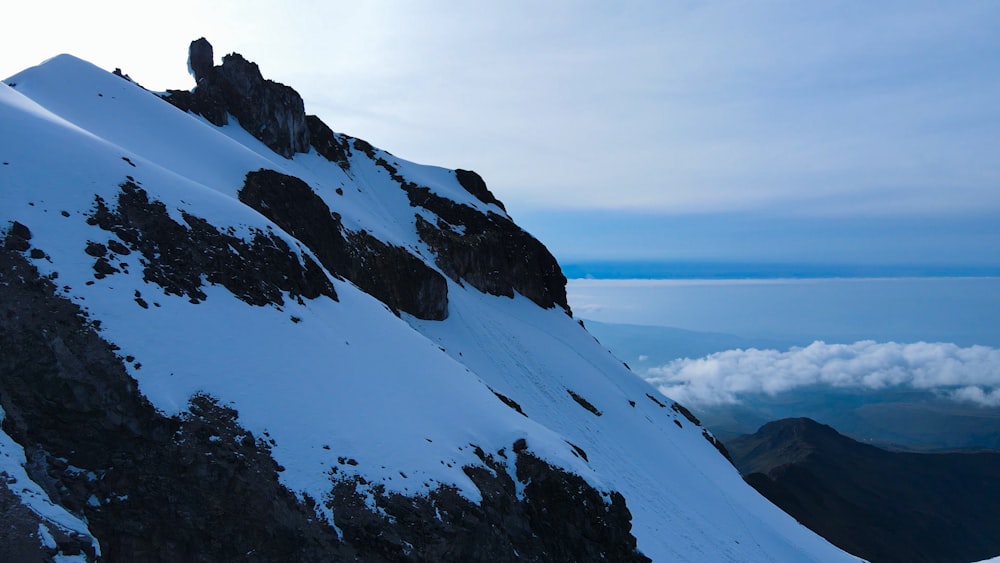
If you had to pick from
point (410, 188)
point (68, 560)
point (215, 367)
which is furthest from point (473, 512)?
point (410, 188)

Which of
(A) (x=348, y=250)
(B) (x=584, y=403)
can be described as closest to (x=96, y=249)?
(A) (x=348, y=250)

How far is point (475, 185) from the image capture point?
69312 millimetres

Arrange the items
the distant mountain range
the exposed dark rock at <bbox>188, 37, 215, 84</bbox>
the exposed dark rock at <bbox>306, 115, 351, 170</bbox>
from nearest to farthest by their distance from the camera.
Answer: the exposed dark rock at <bbox>188, 37, 215, 84</bbox>
the exposed dark rock at <bbox>306, 115, 351, 170</bbox>
the distant mountain range

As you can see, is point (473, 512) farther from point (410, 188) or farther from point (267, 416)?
point (410, 188)

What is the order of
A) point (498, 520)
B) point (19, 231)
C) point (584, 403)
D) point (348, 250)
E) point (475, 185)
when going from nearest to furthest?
point (19, 231)
point (498, 520)
point (348, 250)
point (584, 403)
point (475, 185)

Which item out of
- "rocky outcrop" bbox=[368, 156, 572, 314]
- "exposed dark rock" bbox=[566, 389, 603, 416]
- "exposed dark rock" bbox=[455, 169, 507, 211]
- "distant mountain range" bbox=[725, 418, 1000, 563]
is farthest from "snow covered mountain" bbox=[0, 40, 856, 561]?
"distant mountain range" bbox=[725, 418, 1000, 563]

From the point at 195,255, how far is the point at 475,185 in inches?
2099

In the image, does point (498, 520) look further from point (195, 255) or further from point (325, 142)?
point (325, 142)

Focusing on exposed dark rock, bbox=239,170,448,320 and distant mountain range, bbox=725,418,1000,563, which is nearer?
exposed dark rock, bbox=239,170,448,320

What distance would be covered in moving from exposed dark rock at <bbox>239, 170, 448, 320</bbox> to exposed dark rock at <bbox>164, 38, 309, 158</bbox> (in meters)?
17.3

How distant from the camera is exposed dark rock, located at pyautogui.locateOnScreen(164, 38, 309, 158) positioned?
151 feet

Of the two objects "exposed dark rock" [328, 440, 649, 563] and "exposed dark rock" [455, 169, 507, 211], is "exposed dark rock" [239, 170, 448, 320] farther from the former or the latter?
"exposed dark rock" [455, 169, 507, 211]

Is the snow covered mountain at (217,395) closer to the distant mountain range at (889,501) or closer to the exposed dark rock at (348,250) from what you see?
the exposed dark rock at (348,250)

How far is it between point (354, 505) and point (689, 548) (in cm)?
2130
